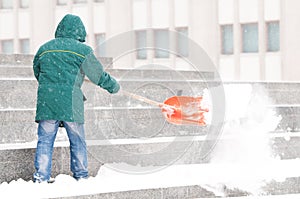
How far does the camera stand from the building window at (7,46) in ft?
108

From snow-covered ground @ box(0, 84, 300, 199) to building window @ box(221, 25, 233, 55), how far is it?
12.8m

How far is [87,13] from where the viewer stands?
30250mm

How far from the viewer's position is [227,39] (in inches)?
1024

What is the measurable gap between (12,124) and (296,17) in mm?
15524

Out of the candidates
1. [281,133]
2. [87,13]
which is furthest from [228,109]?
[87,13]

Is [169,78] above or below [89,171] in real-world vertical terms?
above

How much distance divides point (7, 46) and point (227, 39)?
1166 cm

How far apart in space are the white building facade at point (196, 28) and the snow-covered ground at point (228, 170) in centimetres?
986

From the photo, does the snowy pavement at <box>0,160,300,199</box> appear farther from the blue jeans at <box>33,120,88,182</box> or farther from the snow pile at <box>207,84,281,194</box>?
the blue jeans at <box>33,120,88,182</box>

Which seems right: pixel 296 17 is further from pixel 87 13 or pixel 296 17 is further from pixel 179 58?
pixel 87 13

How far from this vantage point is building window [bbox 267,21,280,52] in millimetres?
24516

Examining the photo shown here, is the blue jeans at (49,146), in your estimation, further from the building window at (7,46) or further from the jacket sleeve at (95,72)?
the building window at (7,46)

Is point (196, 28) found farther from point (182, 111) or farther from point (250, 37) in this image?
point (182, 111)

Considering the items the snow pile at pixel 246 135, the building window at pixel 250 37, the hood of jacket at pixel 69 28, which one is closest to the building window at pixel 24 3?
the building window at pixel 250 37
